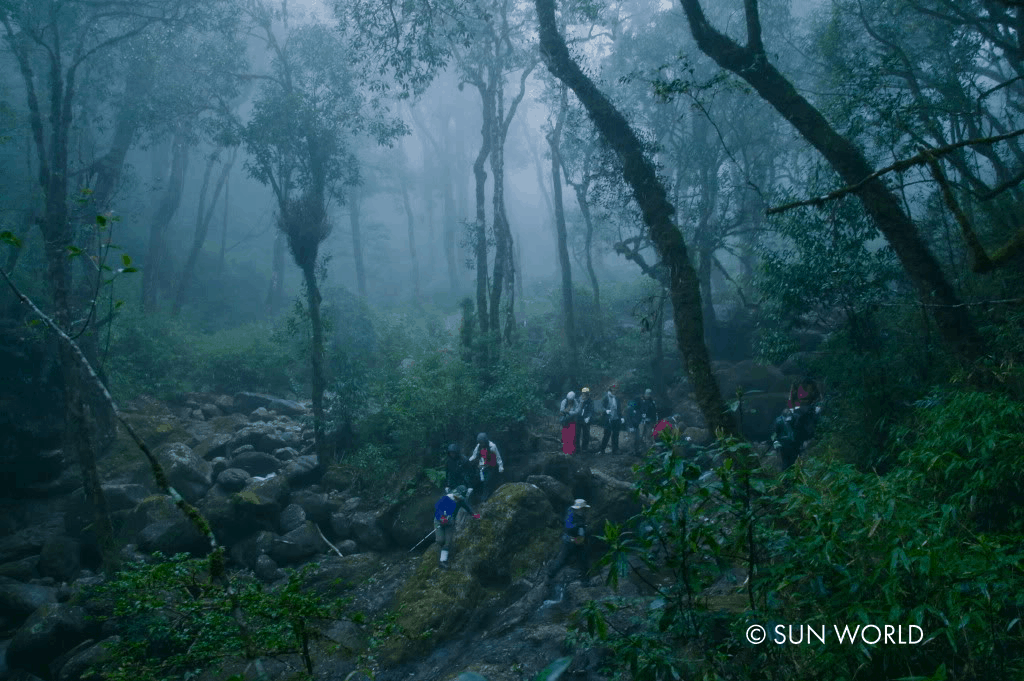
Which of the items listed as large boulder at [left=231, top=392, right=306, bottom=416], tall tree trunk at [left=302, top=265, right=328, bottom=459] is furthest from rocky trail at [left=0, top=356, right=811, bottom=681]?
large boulder at [left=231, top=392, right=306, bottom=416]

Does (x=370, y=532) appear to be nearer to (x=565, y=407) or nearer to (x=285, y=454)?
(x=285, y=454)

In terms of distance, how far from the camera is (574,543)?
9.31 meters

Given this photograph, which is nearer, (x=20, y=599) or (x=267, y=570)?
(x=20, y=599)

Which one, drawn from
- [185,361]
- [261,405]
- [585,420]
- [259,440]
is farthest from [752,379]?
[185,361]

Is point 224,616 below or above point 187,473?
above

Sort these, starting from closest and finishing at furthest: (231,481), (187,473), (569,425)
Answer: (231,481), (187,473), (569,425)

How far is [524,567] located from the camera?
984 cm

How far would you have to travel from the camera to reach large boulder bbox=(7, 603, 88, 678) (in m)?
8.38

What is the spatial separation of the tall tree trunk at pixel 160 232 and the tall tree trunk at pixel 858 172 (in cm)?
2345

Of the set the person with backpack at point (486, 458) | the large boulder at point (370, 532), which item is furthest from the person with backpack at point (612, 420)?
the large boulder at point (370, 532)

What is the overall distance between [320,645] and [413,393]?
23.3 ft

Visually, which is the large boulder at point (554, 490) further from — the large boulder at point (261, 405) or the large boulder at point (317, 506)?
the large boulder at point (261, 405)

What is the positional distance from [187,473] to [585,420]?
31.4ft

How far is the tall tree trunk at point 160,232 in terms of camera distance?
2552 centimetres
